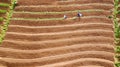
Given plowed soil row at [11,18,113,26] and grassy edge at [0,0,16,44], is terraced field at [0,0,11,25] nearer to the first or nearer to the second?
grassy edge at [0,0,16,44]

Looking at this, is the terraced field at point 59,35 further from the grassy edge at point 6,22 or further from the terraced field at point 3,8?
the terraced field at point 3,8

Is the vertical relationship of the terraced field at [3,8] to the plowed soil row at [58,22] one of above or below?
above

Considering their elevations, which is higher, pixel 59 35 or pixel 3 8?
pixel 3 8

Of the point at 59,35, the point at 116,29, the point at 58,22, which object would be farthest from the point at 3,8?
the point at 116,29

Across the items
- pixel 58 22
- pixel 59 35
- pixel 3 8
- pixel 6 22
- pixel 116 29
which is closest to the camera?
pixel 59 35

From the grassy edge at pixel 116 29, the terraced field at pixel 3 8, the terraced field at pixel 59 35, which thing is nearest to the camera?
the terraced field at pixel 59 35

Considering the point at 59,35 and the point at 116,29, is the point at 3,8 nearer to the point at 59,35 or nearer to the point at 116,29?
the point at 59,35

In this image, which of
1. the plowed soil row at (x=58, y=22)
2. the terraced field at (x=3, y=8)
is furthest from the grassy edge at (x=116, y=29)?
the terraced field at (x=3, y=8)

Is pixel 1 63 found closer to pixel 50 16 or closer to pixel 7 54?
pixel 7 54

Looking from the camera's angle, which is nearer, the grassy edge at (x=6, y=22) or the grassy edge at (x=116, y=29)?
the grassy edge at (x=116, y=29)

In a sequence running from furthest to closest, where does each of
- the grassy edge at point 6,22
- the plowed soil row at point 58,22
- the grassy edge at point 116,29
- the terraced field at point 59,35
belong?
the plowed soil row at point 58,22 < the grassy edge at point 6,22 < the grassy edge at point 116,29 < the terraced field at point 59,35
